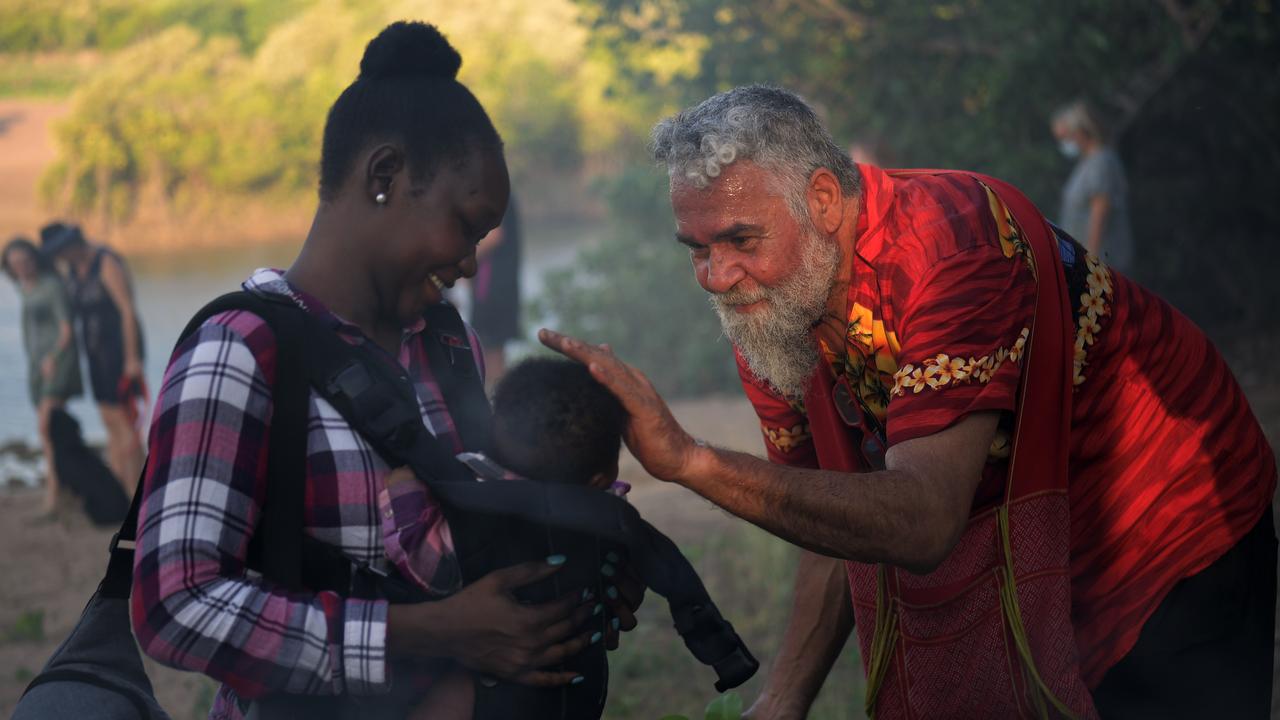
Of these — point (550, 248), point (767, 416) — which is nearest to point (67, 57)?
point (550, 248)

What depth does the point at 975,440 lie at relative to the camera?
6.88 feet

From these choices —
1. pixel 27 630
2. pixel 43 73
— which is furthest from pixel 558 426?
pixel 43 73

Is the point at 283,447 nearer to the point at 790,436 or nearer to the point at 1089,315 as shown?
the point at 790,436

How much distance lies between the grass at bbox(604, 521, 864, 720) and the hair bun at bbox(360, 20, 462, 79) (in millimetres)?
3083

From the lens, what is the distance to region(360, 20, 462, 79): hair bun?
6.65 ft

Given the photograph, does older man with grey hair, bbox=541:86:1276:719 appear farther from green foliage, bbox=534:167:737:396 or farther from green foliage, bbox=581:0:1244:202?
green foliage, bbox=534:167:737:396

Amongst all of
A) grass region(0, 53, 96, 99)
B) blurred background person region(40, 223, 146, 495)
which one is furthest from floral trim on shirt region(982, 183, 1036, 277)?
grass region(0, 53, 96, 99)

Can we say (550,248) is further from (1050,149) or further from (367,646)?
(367,646)

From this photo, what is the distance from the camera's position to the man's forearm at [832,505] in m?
1.99

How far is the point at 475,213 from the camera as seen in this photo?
2.01m

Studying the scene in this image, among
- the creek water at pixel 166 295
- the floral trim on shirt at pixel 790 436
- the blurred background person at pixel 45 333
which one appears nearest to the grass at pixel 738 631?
the floral trim on shirt at pixel 790 436

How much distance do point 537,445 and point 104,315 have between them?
7100mm

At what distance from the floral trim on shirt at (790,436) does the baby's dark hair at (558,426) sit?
654 millimetres

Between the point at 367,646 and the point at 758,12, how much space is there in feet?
30.4
